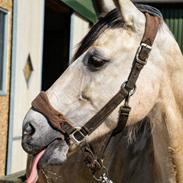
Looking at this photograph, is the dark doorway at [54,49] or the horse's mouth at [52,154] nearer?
the horse's mouth at [52,154]

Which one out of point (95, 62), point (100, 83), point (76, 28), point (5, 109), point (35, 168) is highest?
point (76, 28)

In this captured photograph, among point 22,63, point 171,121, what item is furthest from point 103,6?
point 22,63

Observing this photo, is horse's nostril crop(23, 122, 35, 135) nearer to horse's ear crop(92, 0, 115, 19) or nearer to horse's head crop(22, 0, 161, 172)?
horse's head crop(22, 0, 161, 172)

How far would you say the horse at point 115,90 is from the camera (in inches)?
107

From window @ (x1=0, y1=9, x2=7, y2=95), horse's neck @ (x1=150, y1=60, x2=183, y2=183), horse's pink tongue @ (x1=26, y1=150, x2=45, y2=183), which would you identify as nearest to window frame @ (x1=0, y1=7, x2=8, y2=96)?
window @ (x1=0, y1=9, x2=7, y2=95)

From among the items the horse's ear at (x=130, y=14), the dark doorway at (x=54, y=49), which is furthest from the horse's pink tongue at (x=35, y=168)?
the dark doorway at (x=54, y=49)

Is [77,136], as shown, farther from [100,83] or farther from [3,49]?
[3,49]

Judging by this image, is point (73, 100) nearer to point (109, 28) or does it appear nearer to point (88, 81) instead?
point (88, 81)

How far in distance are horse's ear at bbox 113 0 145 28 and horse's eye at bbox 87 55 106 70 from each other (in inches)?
9.6

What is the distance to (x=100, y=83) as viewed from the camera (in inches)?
107

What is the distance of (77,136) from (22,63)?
4.30m

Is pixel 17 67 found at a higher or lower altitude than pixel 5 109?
higher

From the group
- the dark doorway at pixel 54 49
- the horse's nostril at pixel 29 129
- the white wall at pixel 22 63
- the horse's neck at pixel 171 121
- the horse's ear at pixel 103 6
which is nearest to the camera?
the horse's nostril at pixel 29 129

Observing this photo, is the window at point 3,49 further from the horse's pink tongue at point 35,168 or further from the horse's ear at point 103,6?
the horse's pink tongue at point 35,168
